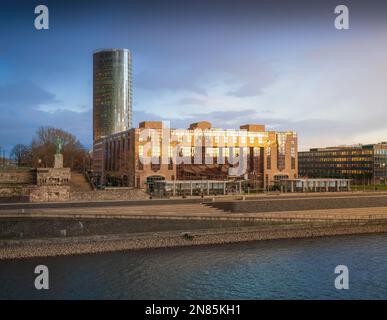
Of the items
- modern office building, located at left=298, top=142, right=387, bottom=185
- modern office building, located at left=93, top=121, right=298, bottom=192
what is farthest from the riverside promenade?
modern office building, located at left=298, top=142, right=387, bottom=185

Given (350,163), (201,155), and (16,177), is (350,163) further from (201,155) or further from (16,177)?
(16,177)

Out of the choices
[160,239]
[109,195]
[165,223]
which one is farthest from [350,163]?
[160,239]

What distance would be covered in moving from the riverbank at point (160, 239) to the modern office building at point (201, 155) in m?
41.8

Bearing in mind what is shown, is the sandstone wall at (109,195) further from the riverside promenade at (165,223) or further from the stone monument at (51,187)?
the riverside promenade at (165,223)

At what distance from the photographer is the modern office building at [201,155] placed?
103 metres

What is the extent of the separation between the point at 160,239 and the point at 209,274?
13890 mm

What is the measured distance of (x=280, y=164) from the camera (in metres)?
116

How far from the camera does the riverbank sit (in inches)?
1825

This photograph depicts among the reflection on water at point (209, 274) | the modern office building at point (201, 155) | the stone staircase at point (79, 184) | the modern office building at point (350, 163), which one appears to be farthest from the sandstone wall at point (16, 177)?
the modern office building at point (350, 163)

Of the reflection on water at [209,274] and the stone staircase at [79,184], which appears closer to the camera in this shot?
the reflection on water at [209,274]

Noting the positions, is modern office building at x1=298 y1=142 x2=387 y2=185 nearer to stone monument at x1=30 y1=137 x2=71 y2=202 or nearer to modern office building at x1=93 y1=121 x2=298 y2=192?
modern office building at x1=93 y1=121 x2=298 y2=192

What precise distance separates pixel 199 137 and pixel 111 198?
4188 cm

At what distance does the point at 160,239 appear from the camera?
169 feet

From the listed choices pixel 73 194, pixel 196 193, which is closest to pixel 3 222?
pixel 73 194
